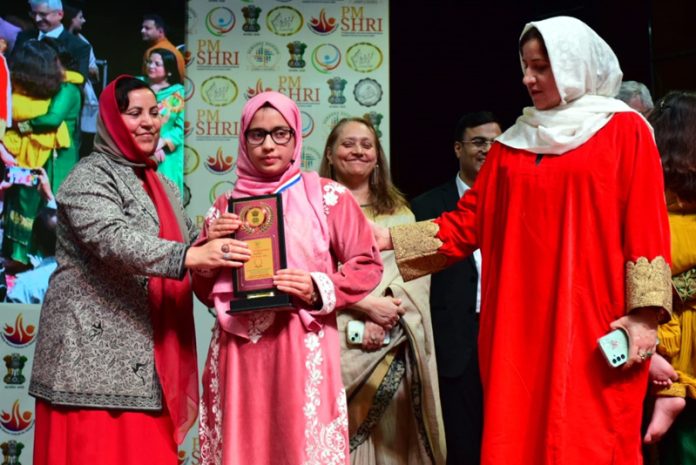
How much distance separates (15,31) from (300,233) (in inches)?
92.5

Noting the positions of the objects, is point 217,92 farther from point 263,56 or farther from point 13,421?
point 13,421

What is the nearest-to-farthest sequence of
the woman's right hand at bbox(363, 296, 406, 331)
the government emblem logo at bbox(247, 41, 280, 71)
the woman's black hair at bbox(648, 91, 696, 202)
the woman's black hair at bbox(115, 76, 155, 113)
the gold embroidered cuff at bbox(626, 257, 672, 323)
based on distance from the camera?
the gold embroidered cuff at bbox(626, 257, 672, 323), the woman's black hair at bbox(648, 91, 696, 202), the woman's black hair at bbox(115, 76, 155, 113), the woman's right hand at bbox(363, 296, 406, 331), the government emblem logo at bbox(247, 41, 280, 71)

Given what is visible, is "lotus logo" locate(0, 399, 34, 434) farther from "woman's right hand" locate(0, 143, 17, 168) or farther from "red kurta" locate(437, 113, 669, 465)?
"red kurta" locate(437, 113, 669, 465)

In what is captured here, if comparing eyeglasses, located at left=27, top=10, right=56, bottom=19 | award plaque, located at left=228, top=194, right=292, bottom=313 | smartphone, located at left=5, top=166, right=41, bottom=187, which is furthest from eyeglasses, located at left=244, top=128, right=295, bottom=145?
eyeglasses, located at left=27, top=10, right=56, bottom=19

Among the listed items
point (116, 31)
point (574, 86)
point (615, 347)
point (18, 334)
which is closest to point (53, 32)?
point (116, 31)

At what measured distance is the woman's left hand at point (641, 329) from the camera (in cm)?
272

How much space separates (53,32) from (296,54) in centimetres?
114

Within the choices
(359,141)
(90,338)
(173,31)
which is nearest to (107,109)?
(90,338)

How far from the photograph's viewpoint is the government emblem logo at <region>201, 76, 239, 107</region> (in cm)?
480

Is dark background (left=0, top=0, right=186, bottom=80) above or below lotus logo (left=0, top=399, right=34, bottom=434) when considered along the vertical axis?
above

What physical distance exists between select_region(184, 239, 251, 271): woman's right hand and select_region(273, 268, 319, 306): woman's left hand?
0.39 ft

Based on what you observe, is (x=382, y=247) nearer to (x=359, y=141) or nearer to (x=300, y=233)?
(x=300, y=233)

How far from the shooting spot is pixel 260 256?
292 centimetres

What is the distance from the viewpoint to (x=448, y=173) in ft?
20.9
